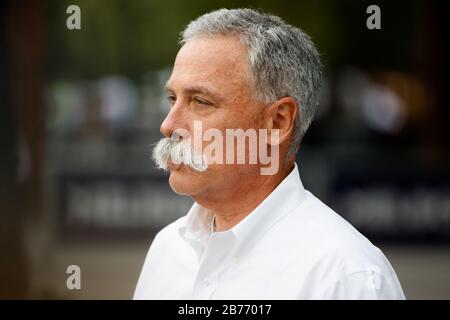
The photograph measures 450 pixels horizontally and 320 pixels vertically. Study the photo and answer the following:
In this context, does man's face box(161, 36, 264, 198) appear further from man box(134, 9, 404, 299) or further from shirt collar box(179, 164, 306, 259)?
shirt collar box(179, 164, 306, 259)

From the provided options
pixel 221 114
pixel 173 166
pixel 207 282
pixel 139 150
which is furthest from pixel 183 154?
pixel 139 150

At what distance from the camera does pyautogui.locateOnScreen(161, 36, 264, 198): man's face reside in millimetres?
2480

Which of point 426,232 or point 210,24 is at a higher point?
point 210,24

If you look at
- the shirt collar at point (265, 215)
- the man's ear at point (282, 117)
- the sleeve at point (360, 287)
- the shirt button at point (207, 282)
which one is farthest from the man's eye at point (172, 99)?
the sleeve at point (360, 287)

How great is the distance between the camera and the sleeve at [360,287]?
2148 mm

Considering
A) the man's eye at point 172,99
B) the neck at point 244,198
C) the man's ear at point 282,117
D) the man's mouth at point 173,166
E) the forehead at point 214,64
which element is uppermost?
the forehead at point 214,64

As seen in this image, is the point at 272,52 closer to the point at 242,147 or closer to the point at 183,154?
the point at 242,147

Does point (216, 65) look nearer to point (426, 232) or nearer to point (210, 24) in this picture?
point (210, 24)

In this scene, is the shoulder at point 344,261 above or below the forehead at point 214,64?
below

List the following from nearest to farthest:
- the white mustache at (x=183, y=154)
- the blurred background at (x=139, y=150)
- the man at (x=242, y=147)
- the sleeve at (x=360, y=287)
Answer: the sleeve at (x=360, y=287), the man at (x=242, y=147), the white mustache at (x=183, y=154), the blurred background at (x=139, y=150)

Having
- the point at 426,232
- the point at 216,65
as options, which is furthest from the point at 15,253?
the point at 216,65

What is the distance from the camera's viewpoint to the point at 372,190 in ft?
33.2

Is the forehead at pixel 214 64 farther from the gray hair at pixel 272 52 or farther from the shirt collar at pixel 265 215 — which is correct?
the shirt collar at pixel 265 215

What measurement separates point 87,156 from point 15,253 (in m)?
5.08
